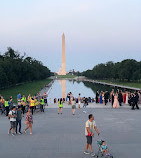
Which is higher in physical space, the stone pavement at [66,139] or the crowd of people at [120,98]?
the crowd of people at [120,98]

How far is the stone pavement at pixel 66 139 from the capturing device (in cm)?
808

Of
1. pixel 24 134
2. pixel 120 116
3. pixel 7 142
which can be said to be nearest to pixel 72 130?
pixel 24 134

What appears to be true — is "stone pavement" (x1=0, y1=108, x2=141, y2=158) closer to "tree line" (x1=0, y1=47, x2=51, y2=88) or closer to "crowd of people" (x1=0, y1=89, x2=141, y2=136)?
"crowd of people" (x1=0, y1=89, x2=141, y2=136)

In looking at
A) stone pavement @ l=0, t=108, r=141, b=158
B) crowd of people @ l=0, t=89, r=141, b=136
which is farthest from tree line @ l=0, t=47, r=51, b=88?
stone pavement @ l=0, t=108, r=141, b=158

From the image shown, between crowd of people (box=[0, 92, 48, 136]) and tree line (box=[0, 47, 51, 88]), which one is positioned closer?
crowd of people (box=[0, 92, 48, 136])

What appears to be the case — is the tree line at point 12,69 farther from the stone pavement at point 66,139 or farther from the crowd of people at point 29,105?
the stone pavement at point 66,139

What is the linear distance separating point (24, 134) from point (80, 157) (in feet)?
13.5

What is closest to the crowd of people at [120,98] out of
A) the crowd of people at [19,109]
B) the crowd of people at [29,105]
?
the crowd of people at [29,105]

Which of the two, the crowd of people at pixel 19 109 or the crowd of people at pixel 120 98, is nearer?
the crowd of people at pixel 19 109

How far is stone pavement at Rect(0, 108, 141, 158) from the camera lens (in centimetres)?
808

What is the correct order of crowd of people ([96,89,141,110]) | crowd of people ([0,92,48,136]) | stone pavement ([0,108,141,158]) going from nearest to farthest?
stone pavement ([0,108,141,158])
crowd of people ([0,92,48,136])
crowd of people ([96,89,141,110])

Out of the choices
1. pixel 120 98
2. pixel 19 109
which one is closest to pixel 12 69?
pixel 120 98

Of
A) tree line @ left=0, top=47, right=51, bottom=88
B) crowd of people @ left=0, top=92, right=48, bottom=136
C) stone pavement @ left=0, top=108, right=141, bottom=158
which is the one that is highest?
tree line @ left=0, top=47, right=51, bottom=88

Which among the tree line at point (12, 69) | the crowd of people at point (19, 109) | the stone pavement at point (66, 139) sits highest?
the tree line at point (12, 69)
